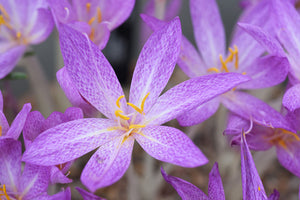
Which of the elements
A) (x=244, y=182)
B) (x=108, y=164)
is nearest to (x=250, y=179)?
(x=244, y=182)

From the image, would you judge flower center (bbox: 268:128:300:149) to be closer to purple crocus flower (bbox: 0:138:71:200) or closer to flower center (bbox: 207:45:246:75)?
flower center (bbox: 207:45:246:75)

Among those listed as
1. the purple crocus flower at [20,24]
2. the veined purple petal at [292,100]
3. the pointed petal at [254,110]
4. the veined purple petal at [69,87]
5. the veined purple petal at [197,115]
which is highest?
the purple crocus flower at [20,24]

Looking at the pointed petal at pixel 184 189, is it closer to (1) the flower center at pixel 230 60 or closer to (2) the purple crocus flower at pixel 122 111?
(2) the purple crocus flower at pixel 122 111

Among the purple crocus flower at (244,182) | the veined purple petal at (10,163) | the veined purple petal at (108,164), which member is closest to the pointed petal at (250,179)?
the purple crocus flower at (244,182)

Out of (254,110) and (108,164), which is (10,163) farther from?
(254,110)

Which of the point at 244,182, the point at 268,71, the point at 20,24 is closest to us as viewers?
the point at 244,182

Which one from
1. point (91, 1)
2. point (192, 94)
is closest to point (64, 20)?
point (91, 1)

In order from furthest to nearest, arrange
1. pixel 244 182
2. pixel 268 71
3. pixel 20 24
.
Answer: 1. pixel 20 24
2. pixel 268 71
3. pixel 244 182
